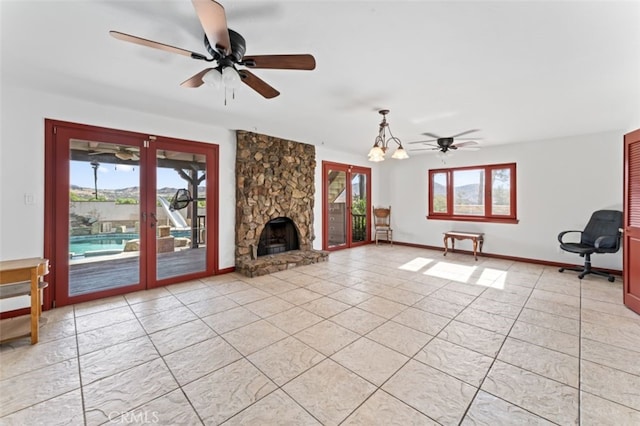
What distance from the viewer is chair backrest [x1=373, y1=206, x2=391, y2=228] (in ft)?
24.6

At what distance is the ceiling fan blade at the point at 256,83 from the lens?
2.06m

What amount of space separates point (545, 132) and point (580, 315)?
3.27 meters

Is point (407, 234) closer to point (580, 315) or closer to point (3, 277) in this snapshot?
point (580, 315)

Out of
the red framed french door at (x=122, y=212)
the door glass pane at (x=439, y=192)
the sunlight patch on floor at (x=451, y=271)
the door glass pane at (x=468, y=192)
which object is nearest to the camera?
the red framed french door at (x=122, y=212)

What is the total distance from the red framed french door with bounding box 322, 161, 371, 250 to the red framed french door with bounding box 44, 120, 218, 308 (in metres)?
2.76

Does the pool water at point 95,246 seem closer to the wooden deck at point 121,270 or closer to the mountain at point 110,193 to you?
the wooden deck at point 121,270

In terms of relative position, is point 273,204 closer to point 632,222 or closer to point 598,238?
point 632,222

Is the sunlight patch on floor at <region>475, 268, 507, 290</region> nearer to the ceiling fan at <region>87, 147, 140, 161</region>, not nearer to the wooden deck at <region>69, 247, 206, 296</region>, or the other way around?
the wooden deck at <region>69, 247, 206, 296</region>

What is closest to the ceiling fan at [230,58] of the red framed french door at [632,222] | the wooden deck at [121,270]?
the wooden deck at [121,270]

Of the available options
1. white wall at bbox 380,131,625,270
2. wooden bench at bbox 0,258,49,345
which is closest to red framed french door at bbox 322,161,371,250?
white wall at bbox 380,131,625,270

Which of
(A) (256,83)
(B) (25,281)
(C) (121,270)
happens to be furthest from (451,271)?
(B) (25,281)

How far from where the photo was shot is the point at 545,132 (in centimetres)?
464

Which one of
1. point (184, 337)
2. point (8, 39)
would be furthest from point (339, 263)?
point (8, 39)

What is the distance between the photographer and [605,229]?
14.4 feet
